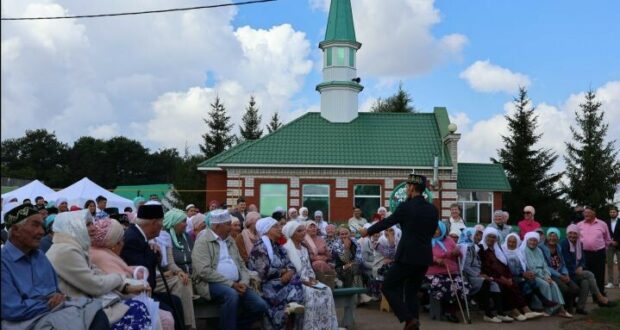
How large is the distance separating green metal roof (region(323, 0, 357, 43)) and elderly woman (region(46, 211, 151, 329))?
2612 cm

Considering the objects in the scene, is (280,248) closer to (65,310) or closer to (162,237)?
(162,237)

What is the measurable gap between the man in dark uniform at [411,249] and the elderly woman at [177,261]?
217cm

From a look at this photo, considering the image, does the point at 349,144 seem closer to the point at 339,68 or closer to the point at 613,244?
the point at 339,68

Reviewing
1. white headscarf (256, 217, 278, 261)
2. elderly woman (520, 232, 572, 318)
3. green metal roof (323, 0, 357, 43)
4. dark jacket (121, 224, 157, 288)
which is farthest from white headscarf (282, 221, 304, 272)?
green metal roof (323, 0, 357, 43)

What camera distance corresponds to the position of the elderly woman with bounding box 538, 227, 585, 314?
439 inches

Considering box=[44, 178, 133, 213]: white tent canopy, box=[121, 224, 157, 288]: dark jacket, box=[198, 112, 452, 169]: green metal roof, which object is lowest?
box=[121, 224, 157, 288]: dark jacket

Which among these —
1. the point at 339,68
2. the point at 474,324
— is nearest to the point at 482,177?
the point at 339,68

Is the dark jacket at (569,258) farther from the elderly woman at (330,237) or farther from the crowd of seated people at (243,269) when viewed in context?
the elderly woman at (330,237)

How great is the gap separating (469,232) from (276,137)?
18.6 m

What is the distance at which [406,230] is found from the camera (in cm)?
759

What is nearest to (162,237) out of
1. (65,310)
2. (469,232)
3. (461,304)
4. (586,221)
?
(65,310)

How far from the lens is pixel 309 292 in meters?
7.99

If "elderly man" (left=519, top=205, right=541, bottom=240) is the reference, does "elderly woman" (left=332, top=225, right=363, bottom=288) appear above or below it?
below

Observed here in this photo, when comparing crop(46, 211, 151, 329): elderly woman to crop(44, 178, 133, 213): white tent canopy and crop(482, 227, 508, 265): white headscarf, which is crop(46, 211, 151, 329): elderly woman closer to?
crop(482, 227, 508, 265): white headscarf
